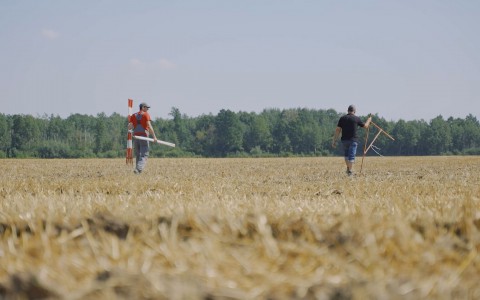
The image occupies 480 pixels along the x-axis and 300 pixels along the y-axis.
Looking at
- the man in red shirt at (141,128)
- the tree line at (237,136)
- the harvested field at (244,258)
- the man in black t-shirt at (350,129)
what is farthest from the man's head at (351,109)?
the tree line at (237,136)

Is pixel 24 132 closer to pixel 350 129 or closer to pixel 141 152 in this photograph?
pixel 141 152

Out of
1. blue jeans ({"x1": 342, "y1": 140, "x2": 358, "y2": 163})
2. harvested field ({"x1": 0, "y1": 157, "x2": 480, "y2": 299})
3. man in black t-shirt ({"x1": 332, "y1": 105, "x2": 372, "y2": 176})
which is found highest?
man in black t-shirt ({"x1": 332, "y1": 105, "x2": 372, "y2": 176})

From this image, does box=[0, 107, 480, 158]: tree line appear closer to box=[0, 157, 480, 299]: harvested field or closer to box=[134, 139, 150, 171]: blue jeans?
box=[134, 139, 150, 171]: blue jeans

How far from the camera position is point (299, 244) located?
2.68 meters

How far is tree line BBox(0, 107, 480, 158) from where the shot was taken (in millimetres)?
128750

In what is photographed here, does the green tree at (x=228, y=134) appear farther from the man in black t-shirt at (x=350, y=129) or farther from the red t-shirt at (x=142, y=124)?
the man in black t-shirt at (x=350, y=129)

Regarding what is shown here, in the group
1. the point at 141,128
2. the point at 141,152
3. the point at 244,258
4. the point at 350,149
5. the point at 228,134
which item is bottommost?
the point at 244,258

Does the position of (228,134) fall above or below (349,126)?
above

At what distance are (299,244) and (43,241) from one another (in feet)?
3.95

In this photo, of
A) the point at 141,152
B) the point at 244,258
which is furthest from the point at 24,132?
the point at 244,258

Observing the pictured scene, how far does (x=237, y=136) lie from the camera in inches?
5320

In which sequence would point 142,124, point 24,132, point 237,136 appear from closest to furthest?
point 142,124
point 24,132
point 237,136

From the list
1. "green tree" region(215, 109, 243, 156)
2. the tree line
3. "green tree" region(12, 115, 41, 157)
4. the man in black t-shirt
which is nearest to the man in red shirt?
the man in black t-shirt

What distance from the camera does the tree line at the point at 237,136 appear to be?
128750mm
